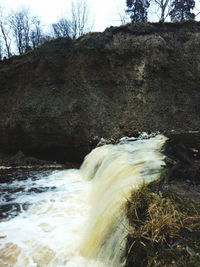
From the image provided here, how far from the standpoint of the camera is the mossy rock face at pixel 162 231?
209 cm

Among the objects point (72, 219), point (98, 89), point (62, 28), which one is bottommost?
point (72, 219)

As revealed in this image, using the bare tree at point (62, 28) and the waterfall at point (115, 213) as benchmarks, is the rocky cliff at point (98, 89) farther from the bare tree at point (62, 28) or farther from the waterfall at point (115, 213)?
the bare tree at point (62, 28)

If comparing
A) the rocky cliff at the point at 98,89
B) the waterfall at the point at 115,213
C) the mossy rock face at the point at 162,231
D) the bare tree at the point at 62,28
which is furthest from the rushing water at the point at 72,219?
the bare tree at the point at 62,28

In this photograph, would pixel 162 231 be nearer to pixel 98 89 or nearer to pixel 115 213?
pixel 115 213

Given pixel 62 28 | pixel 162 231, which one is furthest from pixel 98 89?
pixel 62 28

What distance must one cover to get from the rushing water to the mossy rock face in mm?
215

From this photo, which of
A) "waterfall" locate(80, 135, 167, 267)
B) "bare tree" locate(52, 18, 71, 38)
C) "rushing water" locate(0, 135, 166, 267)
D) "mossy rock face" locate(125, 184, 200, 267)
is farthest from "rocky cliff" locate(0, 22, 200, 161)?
"bare tree" locate(52, 18, 71, 38)

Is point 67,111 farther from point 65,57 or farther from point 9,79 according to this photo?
point 9,79

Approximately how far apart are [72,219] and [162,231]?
244cm

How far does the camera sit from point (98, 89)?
10.6 metres

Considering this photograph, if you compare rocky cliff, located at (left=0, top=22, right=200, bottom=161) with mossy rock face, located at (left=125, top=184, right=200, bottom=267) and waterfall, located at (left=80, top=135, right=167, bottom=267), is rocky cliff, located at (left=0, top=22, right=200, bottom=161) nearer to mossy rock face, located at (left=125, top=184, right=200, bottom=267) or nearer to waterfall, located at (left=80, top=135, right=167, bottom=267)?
waterfall, located at (left=80, top=135, right=167, bottom=267)

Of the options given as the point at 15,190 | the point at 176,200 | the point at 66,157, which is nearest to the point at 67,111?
the point at 66,157

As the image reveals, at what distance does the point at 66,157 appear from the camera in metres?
9.84

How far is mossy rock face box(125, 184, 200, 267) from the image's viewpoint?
82.4 inches
